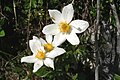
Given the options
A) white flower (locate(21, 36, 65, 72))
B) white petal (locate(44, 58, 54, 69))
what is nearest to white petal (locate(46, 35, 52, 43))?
white flower (locate(21, 36, 65, 72))

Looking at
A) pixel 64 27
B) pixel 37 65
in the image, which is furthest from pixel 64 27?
pixel 37 65

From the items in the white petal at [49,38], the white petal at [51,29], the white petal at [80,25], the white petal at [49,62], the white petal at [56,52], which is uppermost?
the white petal at [80,25]

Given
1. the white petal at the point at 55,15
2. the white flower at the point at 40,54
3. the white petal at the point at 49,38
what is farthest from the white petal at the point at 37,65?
the white petal at the point at 55,15

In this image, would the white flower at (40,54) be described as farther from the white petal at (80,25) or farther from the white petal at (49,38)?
the white petal at (80,25)

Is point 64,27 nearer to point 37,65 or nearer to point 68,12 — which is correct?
point 68,12

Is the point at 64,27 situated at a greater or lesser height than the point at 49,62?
greater

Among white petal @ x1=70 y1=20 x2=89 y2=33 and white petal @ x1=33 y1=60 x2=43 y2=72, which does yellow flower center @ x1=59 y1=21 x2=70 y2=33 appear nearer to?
white petal @ x1=70 y1=20 x2=89 y2=33

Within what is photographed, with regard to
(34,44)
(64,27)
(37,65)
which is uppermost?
(64,27)
